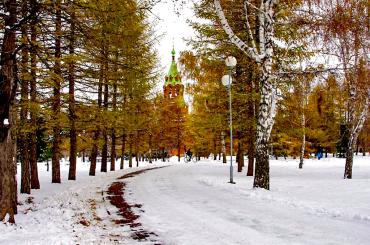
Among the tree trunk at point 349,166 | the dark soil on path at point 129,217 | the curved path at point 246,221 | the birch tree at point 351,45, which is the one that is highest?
the birch tree at point 351,45

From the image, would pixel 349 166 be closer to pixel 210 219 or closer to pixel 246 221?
pixel 246 221

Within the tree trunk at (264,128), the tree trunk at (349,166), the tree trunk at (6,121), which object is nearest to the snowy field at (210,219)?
the tree trunk at (6,121)

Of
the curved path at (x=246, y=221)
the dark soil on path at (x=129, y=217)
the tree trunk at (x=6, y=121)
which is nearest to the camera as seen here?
the curved path at (x=246, y=221)

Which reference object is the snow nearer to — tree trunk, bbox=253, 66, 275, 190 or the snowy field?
the snowy field

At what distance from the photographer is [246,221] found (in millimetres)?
7875

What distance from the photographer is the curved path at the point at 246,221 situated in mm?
6410

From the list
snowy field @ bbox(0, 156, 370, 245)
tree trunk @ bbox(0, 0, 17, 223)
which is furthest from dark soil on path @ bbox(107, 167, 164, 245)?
tree trunk @ bbox(0, 0, 17, 223)

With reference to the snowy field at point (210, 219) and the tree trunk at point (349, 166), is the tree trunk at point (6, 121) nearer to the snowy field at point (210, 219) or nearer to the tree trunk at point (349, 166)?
the snowy field at point (210, 219)

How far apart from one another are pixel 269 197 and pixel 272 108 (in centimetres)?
325

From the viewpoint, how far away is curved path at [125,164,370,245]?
6410mm

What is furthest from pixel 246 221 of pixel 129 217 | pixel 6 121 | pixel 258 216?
pixel 6 121

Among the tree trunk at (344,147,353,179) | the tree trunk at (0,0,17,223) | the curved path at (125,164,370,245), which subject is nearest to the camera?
the curved path at (125,164,370,245)

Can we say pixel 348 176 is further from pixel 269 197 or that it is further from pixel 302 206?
pixel 302 206

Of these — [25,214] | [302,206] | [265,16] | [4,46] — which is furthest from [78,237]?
[265,16]
